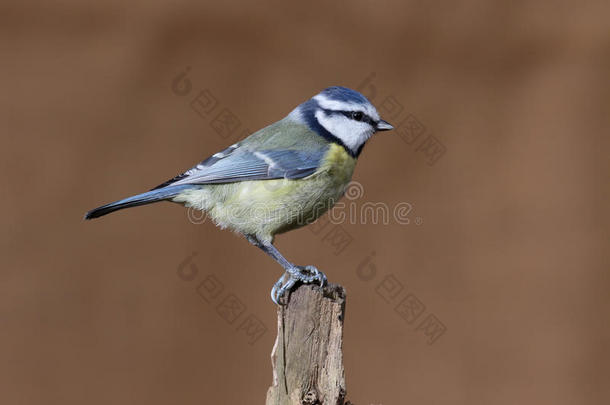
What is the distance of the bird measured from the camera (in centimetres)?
208

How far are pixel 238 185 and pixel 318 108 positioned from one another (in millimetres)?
438

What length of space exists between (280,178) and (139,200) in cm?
48

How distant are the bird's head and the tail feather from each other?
55 cm

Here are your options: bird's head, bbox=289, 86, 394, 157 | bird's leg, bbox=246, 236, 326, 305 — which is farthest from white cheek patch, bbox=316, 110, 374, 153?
bird's leg, bbox=246, 236, 326, 305

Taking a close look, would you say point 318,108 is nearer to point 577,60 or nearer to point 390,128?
point 390,128

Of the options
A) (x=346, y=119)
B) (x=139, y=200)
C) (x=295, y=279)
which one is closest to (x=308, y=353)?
(x=295, y=279)

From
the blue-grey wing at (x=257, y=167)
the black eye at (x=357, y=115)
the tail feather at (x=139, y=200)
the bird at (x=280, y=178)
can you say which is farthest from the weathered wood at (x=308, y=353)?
the black eye at (x=357, y=115)

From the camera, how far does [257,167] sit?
83.1 inches

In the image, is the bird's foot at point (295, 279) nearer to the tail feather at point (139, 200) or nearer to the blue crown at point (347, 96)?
the tail feather at point (139, 200)

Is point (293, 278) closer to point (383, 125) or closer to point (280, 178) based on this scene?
point (280, 178)

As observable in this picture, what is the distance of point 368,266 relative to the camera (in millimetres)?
2637

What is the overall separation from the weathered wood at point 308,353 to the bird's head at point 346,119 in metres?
0.66

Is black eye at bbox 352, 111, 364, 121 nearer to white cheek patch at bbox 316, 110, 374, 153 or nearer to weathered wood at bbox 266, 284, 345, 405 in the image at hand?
white cheek patch at bbox 316, 110, 374, 153

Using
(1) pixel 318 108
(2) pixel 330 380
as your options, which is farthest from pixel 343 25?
(2) pixel 330 380
